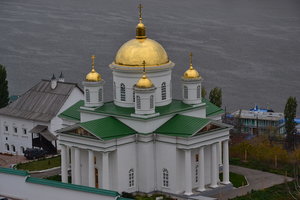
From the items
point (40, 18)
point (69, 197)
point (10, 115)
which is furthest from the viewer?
point (40, 18)

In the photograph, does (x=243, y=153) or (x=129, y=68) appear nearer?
(x=129, y=68)

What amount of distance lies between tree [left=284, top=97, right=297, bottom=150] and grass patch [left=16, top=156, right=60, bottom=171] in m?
8.89

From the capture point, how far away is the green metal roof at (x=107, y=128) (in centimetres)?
2331

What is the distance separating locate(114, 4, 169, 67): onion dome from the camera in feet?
80.8

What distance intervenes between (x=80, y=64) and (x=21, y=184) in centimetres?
2658

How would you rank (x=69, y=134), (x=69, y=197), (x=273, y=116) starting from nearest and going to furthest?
(x=69, y=197) → (x=69, y=134) → (x=273, y=116)

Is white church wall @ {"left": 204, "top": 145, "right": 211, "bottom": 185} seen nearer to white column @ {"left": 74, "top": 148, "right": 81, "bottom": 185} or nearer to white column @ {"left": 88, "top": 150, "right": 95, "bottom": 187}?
white column @ {"left": 88, "top": 150, "right": 95, "bottom": 187}

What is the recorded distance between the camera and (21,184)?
23.3 m

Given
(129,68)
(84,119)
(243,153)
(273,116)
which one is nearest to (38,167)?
(84,119)

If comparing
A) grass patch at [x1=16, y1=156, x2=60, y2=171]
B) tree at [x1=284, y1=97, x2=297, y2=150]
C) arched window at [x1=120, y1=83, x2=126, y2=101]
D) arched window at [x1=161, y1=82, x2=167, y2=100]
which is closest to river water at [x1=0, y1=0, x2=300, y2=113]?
tree at [x1=284, y1=97, x2=297, y2=150]

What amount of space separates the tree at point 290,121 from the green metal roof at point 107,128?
31.2 feet

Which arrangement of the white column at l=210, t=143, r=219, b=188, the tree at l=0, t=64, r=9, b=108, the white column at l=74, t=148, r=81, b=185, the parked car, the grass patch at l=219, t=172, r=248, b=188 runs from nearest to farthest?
1. the white column at l=74, t=148, r=81, b=185
2. the white column at l=210, t=143, r=219, b=188
3. the grass patch at l=219, t=172, r=248, b=188
4. the parked car
5. the tree at l=0, t=64, r=9, b=108

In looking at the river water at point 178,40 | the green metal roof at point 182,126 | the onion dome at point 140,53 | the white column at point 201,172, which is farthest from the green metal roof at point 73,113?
the river water at point 178,40

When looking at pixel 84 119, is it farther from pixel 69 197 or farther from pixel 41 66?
pixel 41 66
